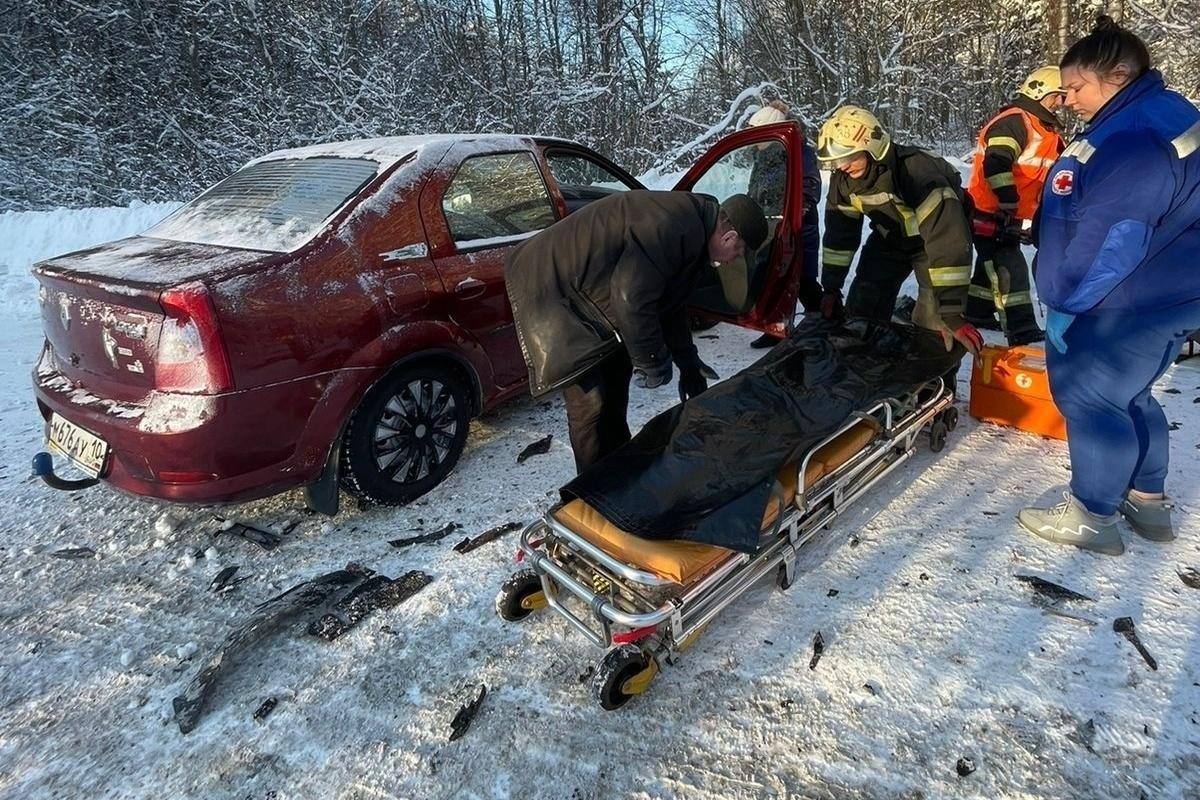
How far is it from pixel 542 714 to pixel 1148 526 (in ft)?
8.13

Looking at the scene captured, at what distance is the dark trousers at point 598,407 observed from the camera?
296 cm

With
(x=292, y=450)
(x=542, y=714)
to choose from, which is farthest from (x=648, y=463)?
(x=292, y=450)

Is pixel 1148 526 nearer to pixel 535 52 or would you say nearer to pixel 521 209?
pixel 521 209

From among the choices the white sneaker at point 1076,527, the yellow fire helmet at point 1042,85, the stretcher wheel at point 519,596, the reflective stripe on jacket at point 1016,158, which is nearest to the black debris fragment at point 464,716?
the stretcher wheel at point 519,596

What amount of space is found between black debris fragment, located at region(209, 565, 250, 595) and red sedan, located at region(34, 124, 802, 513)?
369 mm

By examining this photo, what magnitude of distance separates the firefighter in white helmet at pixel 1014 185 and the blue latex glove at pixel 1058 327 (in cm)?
179

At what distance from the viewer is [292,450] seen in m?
2.88

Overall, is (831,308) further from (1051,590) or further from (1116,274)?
(1051,590)

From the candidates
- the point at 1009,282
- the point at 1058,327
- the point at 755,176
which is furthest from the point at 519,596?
the point at 1009,282

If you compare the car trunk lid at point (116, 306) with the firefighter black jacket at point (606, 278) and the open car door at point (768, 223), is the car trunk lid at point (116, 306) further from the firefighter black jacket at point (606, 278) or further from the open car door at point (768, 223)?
the open car door at point (768, 223)

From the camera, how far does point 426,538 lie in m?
3.11

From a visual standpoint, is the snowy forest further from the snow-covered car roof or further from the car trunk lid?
the car trunk lid

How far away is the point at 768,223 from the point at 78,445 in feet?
12.8

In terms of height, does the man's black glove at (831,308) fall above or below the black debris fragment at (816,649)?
above
